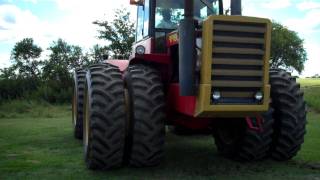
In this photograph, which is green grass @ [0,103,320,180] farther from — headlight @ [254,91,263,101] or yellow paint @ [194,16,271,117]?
headlight @ [254,91,263,101]

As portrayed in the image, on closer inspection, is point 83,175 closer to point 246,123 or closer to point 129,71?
point 129,71

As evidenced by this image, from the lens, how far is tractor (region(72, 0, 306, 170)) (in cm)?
639

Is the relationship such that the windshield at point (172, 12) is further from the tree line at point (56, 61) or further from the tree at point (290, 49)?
the tree at point (290, 49)

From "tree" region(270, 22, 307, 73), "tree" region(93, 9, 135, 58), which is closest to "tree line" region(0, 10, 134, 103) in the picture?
"tree" region(93, 9, 135, 58)

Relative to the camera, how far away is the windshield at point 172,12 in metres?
8.20

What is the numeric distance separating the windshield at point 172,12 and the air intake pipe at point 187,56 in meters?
1.62

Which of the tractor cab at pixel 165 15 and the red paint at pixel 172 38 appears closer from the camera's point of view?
the red paint at pixel 172 38

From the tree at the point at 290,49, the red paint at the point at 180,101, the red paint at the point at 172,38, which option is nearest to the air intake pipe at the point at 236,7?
the red paint at the point at 172,38

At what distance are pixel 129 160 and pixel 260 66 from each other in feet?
7.19

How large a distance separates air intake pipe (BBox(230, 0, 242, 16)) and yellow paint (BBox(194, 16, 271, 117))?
0.97m

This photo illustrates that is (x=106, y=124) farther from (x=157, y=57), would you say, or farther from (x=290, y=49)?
(x=290, y=49)

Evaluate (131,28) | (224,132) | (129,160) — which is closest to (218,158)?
(224,132)

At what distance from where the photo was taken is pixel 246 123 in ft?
24.7

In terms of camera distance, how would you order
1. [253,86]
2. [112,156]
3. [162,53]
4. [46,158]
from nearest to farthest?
[253,86], [112,156], [162,53], [46,158]
